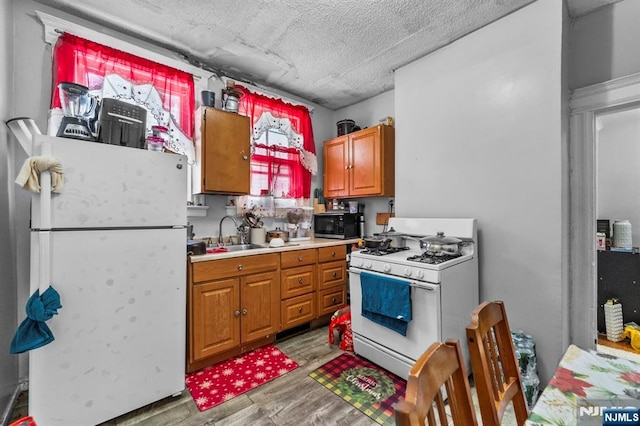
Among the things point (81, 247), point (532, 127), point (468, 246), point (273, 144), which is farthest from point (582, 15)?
point (81, 247)

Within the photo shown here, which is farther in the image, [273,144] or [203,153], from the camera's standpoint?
[273,144]

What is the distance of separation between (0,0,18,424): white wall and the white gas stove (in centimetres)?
234

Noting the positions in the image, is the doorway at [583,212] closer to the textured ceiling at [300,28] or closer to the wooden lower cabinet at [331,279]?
the textured ceiling at [300,28]

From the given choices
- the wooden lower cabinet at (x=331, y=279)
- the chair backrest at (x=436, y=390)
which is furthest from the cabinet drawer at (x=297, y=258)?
the chair backrest at (x=436, y=390)

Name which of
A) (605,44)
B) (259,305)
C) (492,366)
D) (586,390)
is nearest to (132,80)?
(259,305)

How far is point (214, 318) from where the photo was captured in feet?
7.23

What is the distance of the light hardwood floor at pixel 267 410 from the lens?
65.9 inches

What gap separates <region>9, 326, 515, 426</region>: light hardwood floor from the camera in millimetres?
1673

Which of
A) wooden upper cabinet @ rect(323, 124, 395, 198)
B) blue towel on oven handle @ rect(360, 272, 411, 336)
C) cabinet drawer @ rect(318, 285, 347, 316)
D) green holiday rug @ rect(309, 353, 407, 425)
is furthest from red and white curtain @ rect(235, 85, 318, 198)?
green holiday rug @ rect(309, 353, 407, 425)

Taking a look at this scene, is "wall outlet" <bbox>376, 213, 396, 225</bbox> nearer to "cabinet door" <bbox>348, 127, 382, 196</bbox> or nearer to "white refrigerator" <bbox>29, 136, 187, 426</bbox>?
"cabinet door" <bbox>348, 127, 382, 196</bbox>

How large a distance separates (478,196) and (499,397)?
1786mm

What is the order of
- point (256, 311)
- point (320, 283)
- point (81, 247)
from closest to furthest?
point (81, 247), point (256, 311), point (320, 283)

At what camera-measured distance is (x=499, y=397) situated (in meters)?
0.91

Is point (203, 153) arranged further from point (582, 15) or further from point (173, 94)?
point (582, 15)
